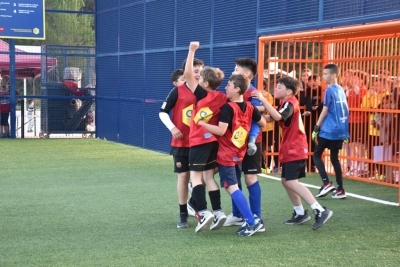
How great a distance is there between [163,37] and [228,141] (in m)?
8.63

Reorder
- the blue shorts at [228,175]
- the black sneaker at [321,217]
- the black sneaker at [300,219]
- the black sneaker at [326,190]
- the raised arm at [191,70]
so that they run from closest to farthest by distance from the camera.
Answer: the raised arm at [191,70]
the blue shorts at [228,175]
the black sneaker at [321,217]
the black sneaker at [300,219]
the black sneaker at [326,190]

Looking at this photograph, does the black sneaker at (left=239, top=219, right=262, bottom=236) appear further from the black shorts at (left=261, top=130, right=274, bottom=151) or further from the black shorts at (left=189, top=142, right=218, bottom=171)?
the black shorts at (left=261, top=130, right=274, bottom=151)

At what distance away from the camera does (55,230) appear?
6.68m

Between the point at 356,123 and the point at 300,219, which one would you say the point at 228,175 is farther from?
the point at 356,123

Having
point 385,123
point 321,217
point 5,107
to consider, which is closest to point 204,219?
point 321,217

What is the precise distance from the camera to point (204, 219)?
21.0 ft

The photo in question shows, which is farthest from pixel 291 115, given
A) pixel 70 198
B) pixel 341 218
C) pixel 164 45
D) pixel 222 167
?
pixel 164 45

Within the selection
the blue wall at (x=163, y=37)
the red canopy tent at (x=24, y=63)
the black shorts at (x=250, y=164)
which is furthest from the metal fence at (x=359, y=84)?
the red canopy tent at (x=24, y=63)

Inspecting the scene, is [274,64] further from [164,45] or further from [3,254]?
[3,254]

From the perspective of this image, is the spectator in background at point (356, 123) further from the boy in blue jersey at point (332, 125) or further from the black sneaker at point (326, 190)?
the black sneaker at point (326, 190)

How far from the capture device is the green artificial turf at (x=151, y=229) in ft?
18.4

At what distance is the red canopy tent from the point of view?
18.3m

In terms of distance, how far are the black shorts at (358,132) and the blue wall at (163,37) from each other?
183cm

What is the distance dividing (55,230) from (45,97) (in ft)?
39.3
